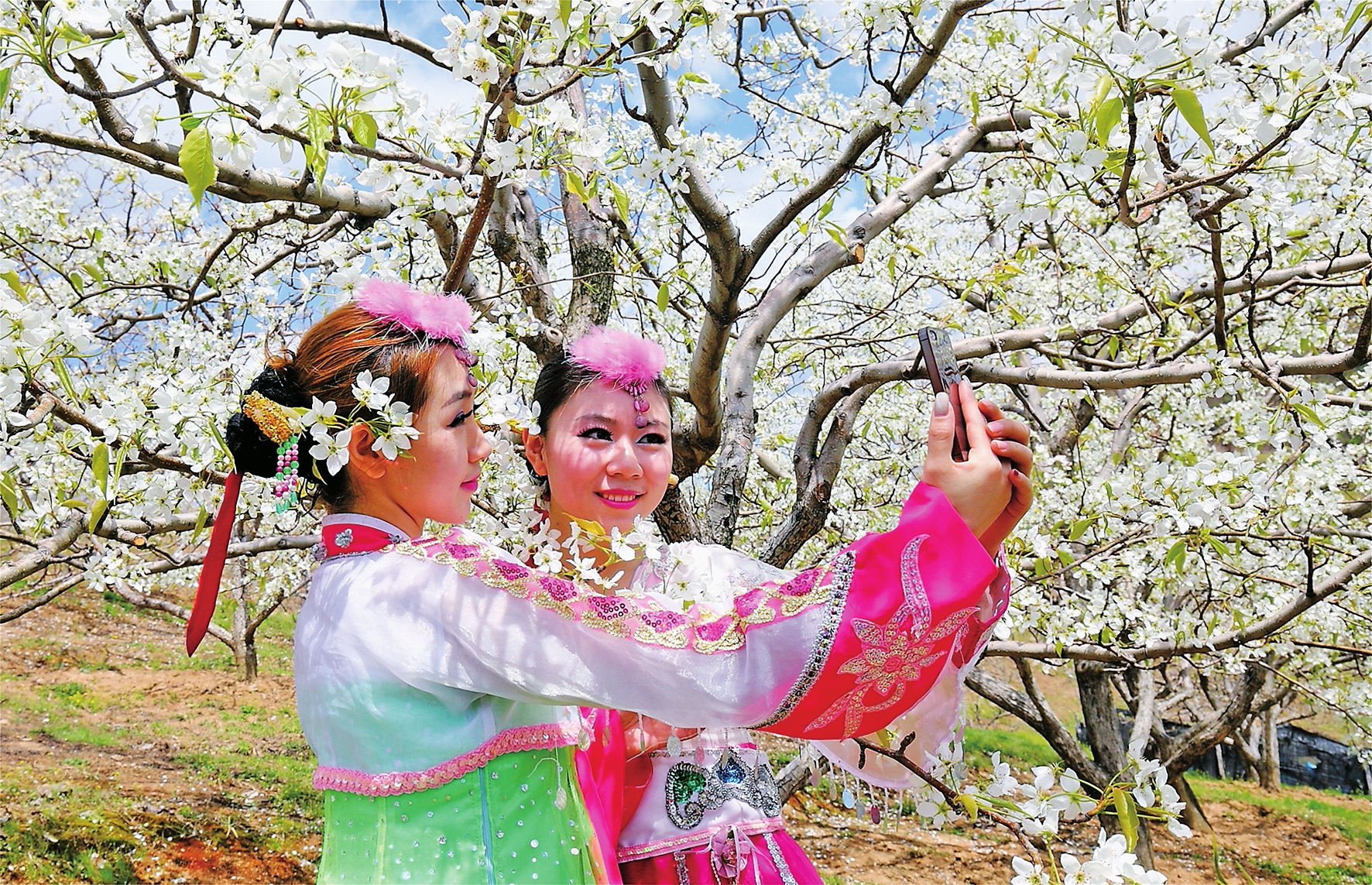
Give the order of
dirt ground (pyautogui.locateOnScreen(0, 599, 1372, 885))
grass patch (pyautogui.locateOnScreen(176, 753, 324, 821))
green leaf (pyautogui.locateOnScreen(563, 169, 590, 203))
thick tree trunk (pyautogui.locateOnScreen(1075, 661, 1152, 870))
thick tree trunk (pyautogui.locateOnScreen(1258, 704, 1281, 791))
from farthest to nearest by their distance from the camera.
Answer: thick tree trunk (pyautogui.locateOnScreen(1258, 704, 1281, 791))
grass patch (pyautogui.locateOnScreen(176, 753, 324, 821))
thick tree trunk (pyautogui.locateOnScreen(1075, 661, 1152, 870))
dirt ground (pyautogui.locateOnScreen(0, 599, 1372, 885))
green leaf (pyautogui.locateOnScreen(563, 169, 590, 203))

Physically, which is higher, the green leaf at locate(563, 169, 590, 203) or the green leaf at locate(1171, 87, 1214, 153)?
the green leaf at locate(563, 169, 590, 203)

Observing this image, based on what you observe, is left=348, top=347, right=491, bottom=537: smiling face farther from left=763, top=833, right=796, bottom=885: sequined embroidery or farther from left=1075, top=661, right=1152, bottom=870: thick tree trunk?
left=1075, top=661, right=1152, bottom=870: thick tree trunk

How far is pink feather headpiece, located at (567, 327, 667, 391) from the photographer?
1943mm

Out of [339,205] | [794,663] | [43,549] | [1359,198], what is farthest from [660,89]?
[1359,198]

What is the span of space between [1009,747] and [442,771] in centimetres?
1252

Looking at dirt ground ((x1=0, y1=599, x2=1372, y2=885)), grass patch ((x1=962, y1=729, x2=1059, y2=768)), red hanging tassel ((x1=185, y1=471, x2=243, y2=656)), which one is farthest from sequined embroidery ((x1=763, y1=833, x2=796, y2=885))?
grass patch ((x1=962, y1=729, x2=1059, y2=768))

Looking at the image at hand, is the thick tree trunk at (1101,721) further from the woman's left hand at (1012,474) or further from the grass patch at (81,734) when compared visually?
the grass patch at (81,734)

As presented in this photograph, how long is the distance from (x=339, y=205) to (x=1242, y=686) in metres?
6.09

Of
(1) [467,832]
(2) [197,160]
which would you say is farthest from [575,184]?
(1) [467,832]

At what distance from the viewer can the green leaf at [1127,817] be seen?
1458mm

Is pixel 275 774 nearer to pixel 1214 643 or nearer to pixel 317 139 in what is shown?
pixel 1214 643

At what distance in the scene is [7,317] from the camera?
151cm

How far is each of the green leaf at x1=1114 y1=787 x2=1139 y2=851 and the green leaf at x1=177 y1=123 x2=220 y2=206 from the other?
5.26 ft

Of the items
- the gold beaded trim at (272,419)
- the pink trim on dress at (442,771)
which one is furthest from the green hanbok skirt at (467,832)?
the gold beaded trim at (272,419)
